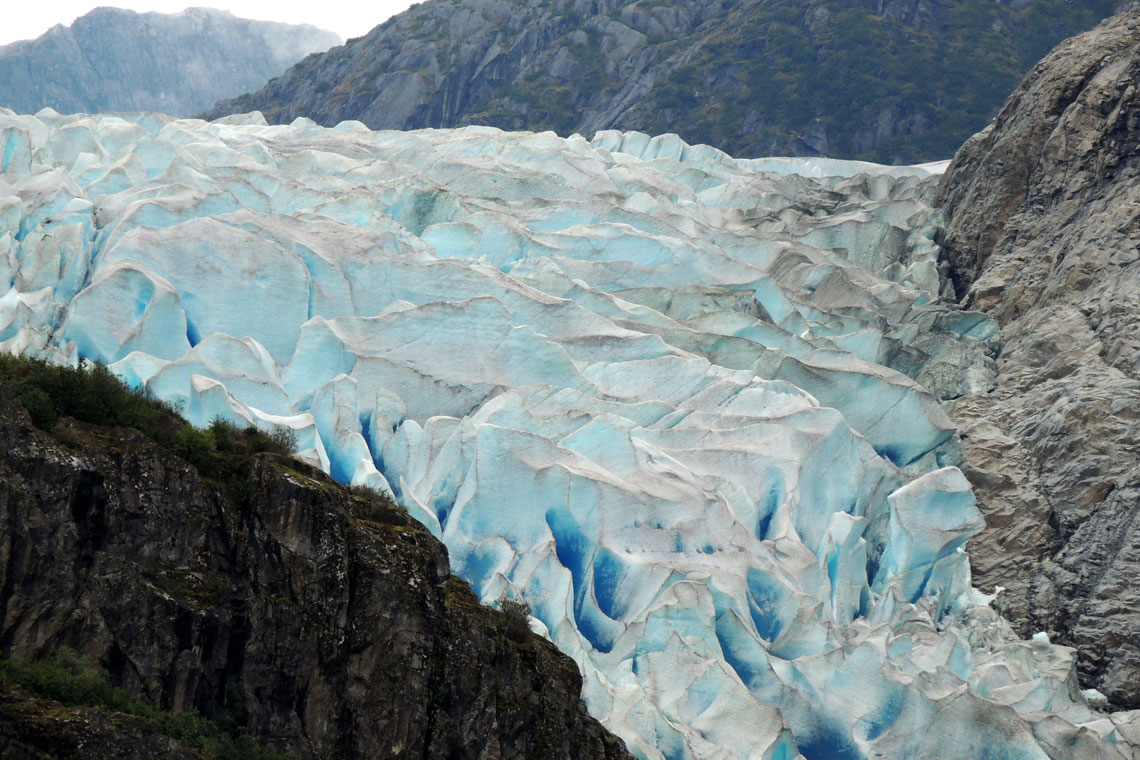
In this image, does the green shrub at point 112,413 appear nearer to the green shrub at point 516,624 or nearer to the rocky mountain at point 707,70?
the green shrub at point 516,624

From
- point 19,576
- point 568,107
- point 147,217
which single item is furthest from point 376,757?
point 568,107

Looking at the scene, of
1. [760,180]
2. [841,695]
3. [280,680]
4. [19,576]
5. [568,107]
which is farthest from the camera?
[568,107]

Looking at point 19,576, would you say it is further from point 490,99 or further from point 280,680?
point 490,99

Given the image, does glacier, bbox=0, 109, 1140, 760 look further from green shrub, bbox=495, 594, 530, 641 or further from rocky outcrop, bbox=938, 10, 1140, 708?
green shrub, bbox=495, 594, 530, 641

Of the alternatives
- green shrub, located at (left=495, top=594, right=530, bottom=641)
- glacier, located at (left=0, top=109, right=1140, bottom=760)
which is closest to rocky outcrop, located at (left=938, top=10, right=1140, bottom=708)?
glacier, located at (left=0, top=109, right=1140, bottom=760)

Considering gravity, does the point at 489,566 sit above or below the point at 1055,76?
below

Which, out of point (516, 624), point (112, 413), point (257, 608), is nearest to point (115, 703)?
point (257, 608)

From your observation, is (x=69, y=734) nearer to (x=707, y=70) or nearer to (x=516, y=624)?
(x=516, y=624)

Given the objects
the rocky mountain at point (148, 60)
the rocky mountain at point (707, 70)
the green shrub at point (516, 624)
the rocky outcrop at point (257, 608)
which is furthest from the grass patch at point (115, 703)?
the rocky mountain at point (148, 60)
